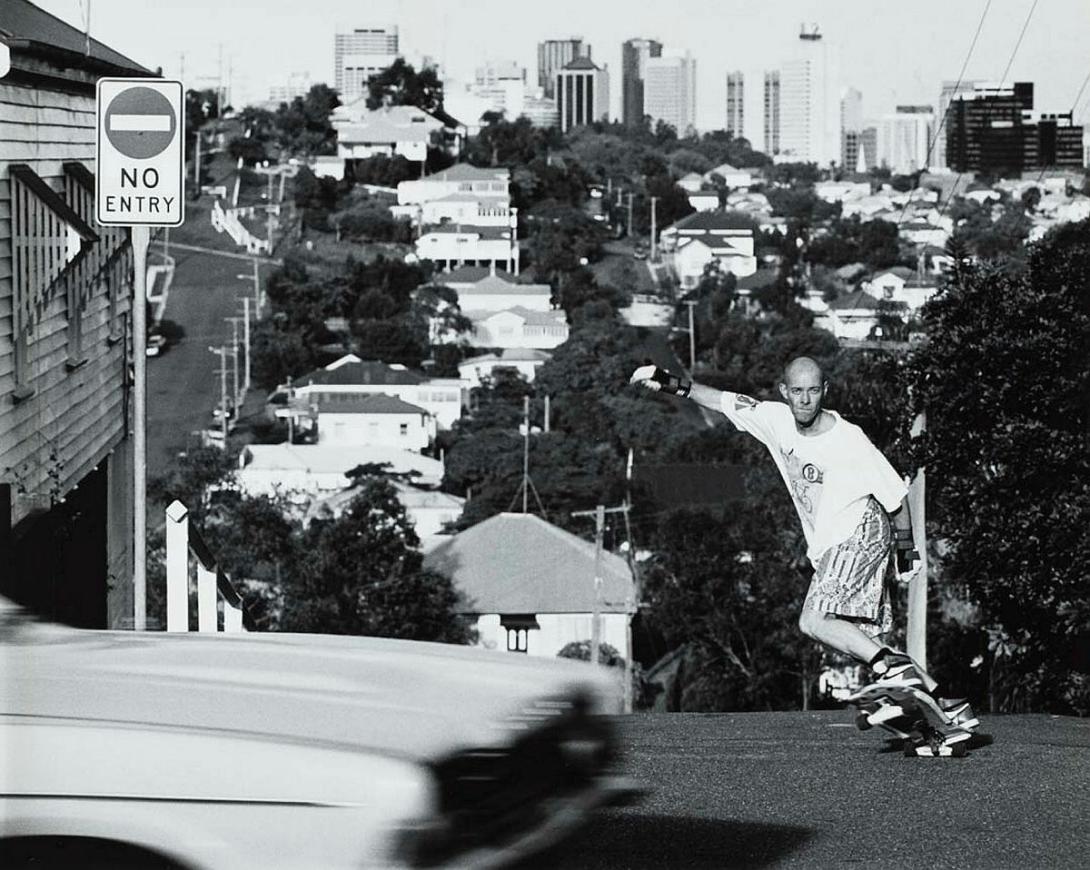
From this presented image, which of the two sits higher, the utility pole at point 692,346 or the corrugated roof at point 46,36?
the corrugated roof at point 46,36

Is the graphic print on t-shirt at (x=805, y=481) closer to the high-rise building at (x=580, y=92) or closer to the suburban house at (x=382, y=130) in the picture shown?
the high-rise building at (x=580, y=92)

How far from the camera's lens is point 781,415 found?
5785 millimetres

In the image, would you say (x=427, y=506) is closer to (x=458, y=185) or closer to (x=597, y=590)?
(x=597, y=590)

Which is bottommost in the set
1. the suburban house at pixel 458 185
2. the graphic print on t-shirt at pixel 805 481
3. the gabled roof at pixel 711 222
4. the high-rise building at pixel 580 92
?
the graphic print on t-shirt at pixel 805 481

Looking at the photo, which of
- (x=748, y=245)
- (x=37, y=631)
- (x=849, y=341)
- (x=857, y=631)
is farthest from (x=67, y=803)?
(x=748, y=245)

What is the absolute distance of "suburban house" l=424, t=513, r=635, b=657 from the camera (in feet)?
141

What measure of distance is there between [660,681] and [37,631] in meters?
33.7

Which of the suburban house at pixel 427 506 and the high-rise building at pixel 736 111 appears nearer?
the suburban house at pixel 427 506

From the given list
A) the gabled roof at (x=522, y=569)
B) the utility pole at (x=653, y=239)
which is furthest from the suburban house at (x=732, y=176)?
the gabled roof at (x=522, y=569)

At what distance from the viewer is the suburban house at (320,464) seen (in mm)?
64125

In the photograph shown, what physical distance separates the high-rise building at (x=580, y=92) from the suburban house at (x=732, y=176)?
19.0 metres

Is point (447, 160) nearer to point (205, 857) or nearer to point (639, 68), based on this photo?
point (639, 68)

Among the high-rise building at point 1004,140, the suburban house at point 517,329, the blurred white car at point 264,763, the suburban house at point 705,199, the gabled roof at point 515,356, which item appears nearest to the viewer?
the blurred white car at point 264,763

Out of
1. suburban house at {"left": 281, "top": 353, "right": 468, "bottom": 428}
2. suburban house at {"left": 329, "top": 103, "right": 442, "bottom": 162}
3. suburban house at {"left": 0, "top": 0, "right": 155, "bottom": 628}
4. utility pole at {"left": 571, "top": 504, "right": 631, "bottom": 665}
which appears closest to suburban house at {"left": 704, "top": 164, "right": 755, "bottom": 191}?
suburban house at {"left": 329, "top": 103, "right": 442, "bottom": 162}
